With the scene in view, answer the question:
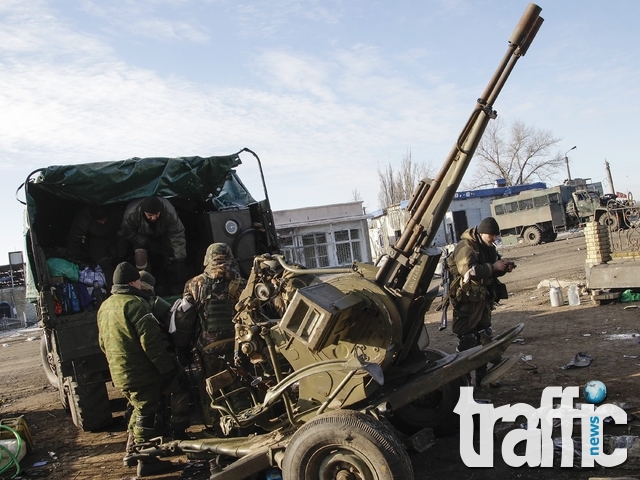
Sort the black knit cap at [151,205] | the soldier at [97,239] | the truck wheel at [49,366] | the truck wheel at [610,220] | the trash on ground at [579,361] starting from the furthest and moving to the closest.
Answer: the truck wheel at [610,220] → the truck wheel at [49,366] → the soldier at [97,239] → the black knit cap at [151,205] → the trash on ground at [579,361]

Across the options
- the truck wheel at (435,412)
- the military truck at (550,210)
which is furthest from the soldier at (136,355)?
the military truck at (550,210)

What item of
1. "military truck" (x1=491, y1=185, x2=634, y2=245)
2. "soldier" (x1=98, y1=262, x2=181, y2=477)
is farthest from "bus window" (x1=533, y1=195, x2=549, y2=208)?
"soldier" (x1=98, y1=262, x2=181, y2=477)

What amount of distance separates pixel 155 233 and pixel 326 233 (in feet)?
66.2

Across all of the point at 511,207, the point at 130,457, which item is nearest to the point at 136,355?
the point at 130,457

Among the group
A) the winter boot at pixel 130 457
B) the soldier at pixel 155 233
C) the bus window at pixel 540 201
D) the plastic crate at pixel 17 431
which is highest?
the bus window at pixel 540 201

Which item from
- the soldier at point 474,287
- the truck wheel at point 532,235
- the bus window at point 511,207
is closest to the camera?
the soldier at point 474,287

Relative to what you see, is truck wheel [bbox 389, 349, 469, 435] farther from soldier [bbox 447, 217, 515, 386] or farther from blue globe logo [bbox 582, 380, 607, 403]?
blue globe logo [bbox 582, 380, 607, 403]

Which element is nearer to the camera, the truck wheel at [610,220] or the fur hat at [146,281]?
the fur hat at [146,281]

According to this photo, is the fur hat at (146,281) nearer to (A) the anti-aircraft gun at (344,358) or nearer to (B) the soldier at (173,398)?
(B) the soldier at (173,398)

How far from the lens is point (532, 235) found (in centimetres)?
3017

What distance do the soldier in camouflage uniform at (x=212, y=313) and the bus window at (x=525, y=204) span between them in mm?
27684

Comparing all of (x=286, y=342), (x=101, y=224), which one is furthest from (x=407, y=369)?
(x=101, y=224)

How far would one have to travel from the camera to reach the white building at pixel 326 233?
26672mm

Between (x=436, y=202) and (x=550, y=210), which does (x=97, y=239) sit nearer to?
(x=436, y=202)
